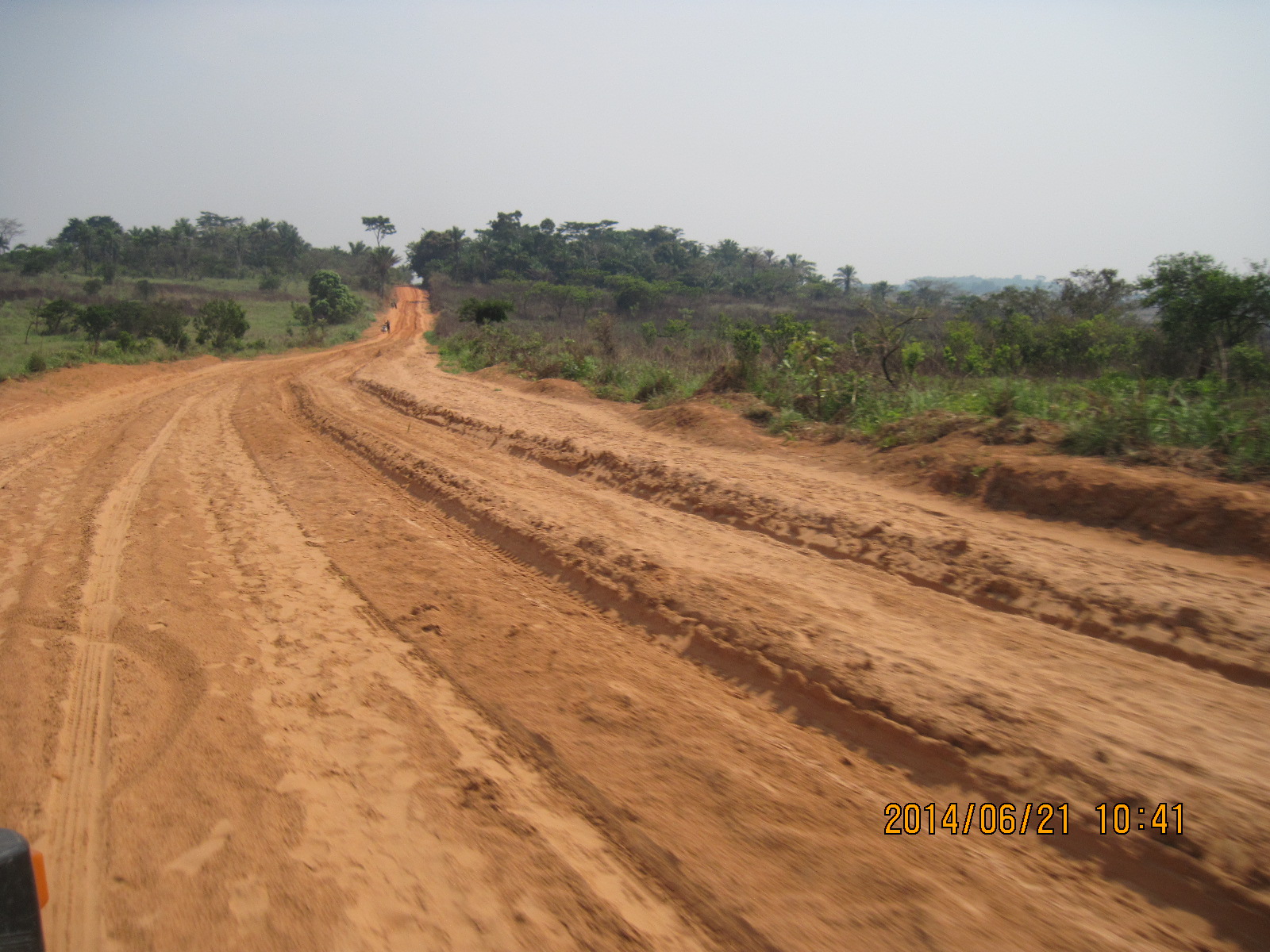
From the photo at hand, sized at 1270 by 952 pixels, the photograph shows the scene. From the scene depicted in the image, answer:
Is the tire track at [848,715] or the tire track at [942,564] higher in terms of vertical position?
the tire track at [942,564]

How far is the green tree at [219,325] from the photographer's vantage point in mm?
26094

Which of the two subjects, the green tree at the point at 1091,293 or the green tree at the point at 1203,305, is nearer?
the green tree at the point at 1203,305

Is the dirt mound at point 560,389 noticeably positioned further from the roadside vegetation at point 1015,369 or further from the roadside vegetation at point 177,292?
the roadside vegetation at point 177,292

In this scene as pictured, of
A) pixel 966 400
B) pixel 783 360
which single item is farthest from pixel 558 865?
pixel 783 360

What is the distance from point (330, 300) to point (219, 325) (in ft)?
43.7

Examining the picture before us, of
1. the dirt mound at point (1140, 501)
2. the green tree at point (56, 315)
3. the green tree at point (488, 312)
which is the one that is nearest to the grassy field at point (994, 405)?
the dirt mound at point (1140, 501)

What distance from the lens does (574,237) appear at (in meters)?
74.2

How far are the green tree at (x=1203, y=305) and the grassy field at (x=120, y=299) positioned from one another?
21.7 m

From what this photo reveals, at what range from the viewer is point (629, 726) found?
11.0 feet

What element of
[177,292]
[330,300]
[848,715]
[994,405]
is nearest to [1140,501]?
[994,405]

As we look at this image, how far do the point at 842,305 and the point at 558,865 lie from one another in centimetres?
5102

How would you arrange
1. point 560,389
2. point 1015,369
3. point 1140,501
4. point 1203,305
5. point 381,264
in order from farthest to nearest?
point 381,264, point 1015,369, point 560,389, point 1203,305, point 1140,501

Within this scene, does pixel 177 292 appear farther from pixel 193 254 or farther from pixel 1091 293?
pixel 1091 293

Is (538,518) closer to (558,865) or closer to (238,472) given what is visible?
(558,865)
